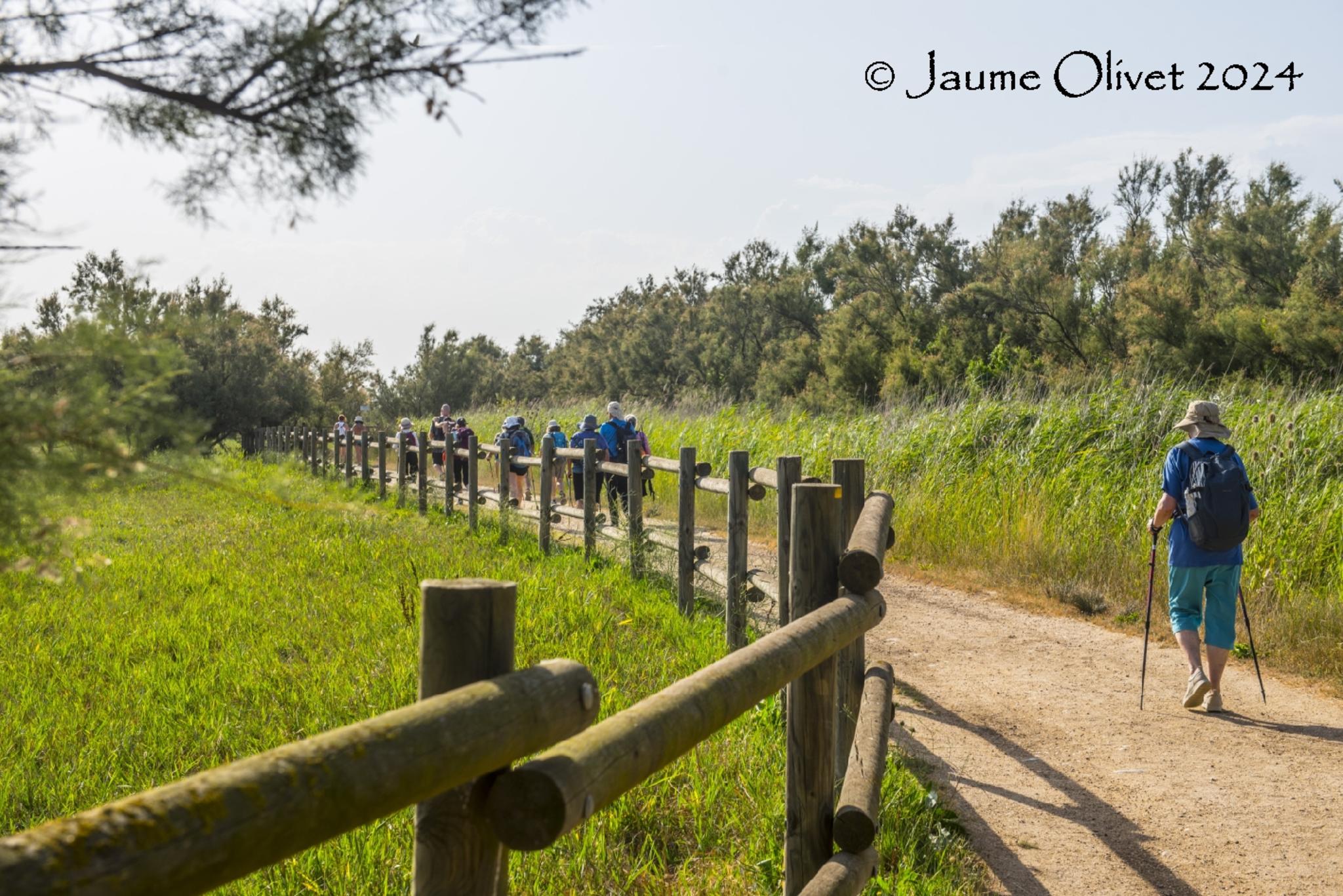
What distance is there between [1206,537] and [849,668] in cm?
289

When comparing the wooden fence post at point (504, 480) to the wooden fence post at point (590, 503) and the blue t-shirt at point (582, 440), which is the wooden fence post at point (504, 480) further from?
the wooden fence post at point (590, 503)

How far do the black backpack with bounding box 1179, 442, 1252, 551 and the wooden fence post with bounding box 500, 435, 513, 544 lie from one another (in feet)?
25.7

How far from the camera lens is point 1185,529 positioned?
6359mm

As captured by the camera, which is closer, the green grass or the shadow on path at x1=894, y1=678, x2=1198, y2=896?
the green grass

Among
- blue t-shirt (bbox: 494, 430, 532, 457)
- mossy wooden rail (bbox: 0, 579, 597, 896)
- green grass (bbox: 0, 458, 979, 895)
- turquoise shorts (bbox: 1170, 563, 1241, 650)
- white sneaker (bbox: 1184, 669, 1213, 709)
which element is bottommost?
white sneaker (bbox: 1184, 669, 1213, 709)

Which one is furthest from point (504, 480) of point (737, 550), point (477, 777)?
point (477, 777)

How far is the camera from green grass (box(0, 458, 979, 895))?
3.56 m

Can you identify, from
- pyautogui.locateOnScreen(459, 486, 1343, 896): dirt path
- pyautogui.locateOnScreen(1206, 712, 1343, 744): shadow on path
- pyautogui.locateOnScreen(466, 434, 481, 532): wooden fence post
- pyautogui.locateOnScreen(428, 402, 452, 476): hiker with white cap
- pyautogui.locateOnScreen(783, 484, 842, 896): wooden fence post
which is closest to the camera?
pyautogui.locateOnScreen(783, 484, 842, 896): wooden fence post

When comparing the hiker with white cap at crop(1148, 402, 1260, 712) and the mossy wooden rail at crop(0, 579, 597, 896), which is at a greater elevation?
the mossy wooden rail at crop(0, 579, 597, 896)

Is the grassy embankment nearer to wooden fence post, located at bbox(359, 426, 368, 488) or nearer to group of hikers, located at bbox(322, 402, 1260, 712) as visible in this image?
group of hikers, located at bbox(322, 402, 1260, 712)

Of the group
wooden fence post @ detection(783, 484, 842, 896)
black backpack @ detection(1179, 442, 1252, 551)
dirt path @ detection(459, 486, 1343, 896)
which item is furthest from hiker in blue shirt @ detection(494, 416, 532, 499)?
wooden fence post @ detection(783, 484, 842, 896)

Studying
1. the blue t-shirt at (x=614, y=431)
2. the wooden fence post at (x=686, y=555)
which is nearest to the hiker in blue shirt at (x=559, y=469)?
the blue t-shirt at (x=614, y=431)

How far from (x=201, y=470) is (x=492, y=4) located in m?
1.27

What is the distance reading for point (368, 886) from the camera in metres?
3.43
